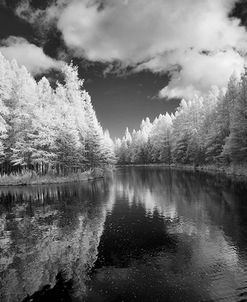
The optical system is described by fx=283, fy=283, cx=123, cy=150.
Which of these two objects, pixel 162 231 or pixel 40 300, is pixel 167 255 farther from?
pixel 40 300

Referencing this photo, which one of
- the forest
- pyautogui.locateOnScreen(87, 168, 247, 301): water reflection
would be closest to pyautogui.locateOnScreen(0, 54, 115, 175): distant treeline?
the forest

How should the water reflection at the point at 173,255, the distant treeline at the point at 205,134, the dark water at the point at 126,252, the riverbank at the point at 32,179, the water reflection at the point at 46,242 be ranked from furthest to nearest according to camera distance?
the distant treeline at the point at 205,134
the riverbank at the point at 32,179
the water reflection at the point at 46,242
the dark water at the point at 126,252
the water reflection at the point at 173,255

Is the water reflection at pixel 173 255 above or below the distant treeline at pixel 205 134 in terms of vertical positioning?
below

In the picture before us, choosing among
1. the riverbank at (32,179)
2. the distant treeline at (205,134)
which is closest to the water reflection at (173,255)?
the riverbank at (32,179)

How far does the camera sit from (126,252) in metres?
12.7

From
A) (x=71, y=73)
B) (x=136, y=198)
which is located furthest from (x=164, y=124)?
(x=136, y=198)

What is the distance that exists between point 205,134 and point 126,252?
53.4 m

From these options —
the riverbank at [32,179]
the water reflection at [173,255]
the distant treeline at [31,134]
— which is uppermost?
the distant treeline at [31,134]

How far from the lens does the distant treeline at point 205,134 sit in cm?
4191

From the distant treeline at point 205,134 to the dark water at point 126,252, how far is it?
21.2m

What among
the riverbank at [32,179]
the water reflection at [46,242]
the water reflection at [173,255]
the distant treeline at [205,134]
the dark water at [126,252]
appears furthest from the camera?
the distant treeline at [205,134]

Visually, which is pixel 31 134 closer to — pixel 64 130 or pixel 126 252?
pixel 64 130

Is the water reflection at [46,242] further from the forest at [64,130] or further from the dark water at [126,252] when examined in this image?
the forest at [64,130]

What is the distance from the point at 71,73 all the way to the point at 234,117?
106ft
